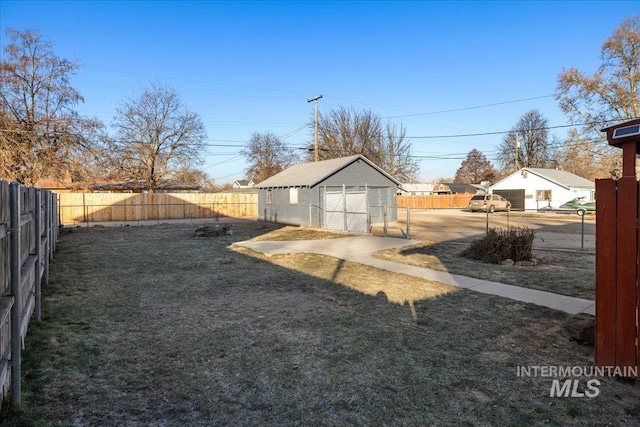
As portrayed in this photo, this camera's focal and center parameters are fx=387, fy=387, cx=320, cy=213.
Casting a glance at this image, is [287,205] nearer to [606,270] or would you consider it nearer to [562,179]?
[606,270]

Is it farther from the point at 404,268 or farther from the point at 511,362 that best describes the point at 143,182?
the point at 511,362

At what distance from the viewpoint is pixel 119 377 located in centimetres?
354

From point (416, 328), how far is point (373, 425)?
2.26 metres

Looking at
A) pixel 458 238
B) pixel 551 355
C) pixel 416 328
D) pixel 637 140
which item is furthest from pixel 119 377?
pixel 458 238

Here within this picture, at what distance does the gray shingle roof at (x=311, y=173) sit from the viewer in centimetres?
2102

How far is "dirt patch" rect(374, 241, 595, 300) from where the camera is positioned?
281 inches

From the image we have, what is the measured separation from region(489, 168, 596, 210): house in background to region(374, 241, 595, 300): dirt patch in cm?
2846

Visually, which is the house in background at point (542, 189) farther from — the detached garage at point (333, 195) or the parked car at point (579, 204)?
the detached garage at point (333, 195)

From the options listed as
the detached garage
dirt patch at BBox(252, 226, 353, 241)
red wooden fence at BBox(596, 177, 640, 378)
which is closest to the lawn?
red wooden fence at BBox(596, 177, 640, 378)

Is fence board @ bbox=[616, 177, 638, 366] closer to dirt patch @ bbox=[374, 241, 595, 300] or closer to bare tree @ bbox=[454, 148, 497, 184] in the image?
dirt patch @ bbox=[374, 241, 595, 300]

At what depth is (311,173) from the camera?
889 inches

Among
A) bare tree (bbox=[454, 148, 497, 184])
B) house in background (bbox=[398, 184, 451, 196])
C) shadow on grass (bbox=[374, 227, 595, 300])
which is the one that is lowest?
shadow on grass (bbox=[374, 227, 595, 300])

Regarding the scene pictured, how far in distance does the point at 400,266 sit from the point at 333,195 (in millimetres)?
10725

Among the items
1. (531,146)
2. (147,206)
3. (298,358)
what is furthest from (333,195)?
(531,146)
